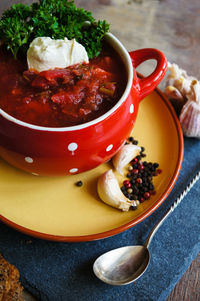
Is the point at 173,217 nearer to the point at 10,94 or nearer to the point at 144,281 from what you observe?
the point at 144,281

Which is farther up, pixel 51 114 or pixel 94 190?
pixel 51 114

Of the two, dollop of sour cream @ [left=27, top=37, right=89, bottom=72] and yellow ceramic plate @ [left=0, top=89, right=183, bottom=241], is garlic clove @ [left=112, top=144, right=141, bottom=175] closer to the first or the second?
yellow ceramic plate @ [left=0, top=89, right=183, bottom=241]

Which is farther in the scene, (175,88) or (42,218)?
(175,88)

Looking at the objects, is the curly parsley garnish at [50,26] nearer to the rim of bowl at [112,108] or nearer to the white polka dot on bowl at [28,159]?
the rim of bowl at [112,108]

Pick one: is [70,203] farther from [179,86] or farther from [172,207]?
[179,86]

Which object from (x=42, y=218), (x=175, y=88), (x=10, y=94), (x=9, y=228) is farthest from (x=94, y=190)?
(x=175, y=88)

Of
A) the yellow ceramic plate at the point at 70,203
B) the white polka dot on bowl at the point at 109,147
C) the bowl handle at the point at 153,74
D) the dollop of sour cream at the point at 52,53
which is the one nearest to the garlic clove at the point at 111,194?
the yellow ceramic plate at the point at 70,203
